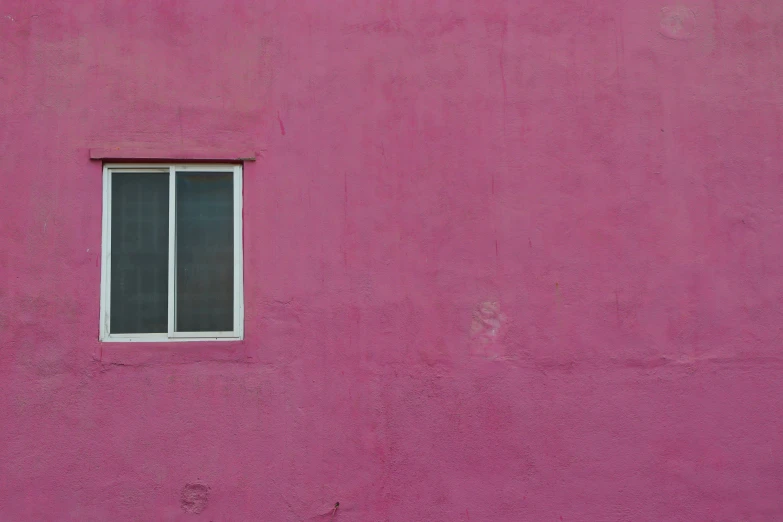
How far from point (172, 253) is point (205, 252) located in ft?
0.77

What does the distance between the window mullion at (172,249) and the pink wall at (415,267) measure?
212mm

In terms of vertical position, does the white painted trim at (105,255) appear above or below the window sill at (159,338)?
above

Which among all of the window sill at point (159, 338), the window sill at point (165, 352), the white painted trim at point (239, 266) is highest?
the white painted trim at point (239, 266)

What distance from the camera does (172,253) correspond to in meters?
5.72

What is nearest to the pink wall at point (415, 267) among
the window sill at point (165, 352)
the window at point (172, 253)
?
the window sill at point (165, 352)

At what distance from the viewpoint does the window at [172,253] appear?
5688 mm

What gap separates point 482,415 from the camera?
5.68 metres

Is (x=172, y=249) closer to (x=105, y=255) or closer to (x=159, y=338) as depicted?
(x=105, y=255)


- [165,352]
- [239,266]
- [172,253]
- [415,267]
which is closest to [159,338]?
[165,352]

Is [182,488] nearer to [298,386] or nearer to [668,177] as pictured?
[298,386]

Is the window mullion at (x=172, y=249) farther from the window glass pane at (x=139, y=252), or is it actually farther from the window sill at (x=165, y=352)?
the window sill at (x=165, y=352)

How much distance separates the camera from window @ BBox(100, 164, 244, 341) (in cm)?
569

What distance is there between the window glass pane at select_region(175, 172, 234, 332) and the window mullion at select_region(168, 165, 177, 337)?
0.03 m

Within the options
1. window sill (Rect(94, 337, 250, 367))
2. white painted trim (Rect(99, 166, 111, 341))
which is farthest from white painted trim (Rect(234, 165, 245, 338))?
white painted trim (Rect(99, 166, 111, 341))
